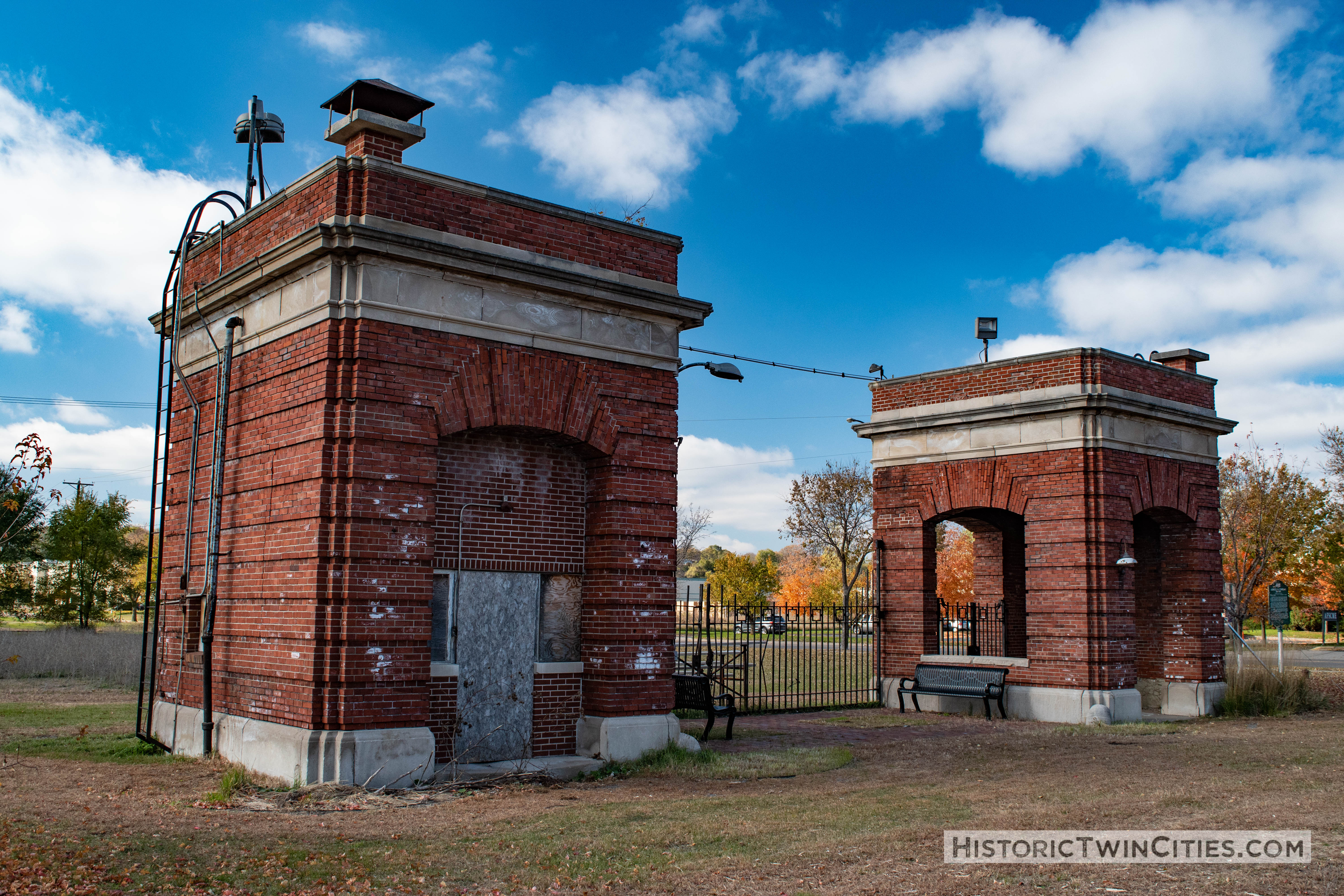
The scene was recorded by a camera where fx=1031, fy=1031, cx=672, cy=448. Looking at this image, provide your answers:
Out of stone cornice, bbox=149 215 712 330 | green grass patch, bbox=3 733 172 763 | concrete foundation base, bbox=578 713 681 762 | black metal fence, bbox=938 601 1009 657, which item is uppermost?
stone cornice, bbox=149 215 712 330

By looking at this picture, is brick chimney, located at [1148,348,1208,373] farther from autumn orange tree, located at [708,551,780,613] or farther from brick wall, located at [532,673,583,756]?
autumn orange tree, located at [708,551,780,613]

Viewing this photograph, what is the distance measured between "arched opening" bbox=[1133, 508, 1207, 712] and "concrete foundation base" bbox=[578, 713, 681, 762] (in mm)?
10015

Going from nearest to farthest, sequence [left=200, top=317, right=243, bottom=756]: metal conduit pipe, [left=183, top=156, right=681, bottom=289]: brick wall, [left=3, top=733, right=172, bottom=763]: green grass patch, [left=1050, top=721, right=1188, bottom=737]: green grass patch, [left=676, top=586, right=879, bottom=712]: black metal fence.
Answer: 1. [left=183, top=156, right=681, bottom=289]: brick wall
2. [left=200, top=317, right=243, bottom=756]: metal conduit pipe
3. [left=3, top=733, right=172, bottom=763]: green grass patch
4. [left=1050, top=721, right=1188, bottom=737]: green grass patch
5. [left=676, top=586, right=879, bottom=712]: black metal fence

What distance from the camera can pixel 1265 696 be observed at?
58.2 ft

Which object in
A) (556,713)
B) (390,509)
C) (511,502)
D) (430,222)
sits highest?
(430,222)

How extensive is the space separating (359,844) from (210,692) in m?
4.64

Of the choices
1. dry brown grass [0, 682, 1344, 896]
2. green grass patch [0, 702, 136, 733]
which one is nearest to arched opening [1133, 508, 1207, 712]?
dry brown grass [0, 682, 1344, 896]

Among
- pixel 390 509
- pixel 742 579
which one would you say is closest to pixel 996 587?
pixel 390 509

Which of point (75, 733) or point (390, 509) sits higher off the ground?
point (390, 509)

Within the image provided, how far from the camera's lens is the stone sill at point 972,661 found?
17094 mm

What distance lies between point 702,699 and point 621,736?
81.3 inches

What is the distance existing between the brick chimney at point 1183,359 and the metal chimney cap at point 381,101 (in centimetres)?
1410

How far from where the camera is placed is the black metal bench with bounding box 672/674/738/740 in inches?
517

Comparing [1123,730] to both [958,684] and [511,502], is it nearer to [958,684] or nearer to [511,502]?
[958,684]
